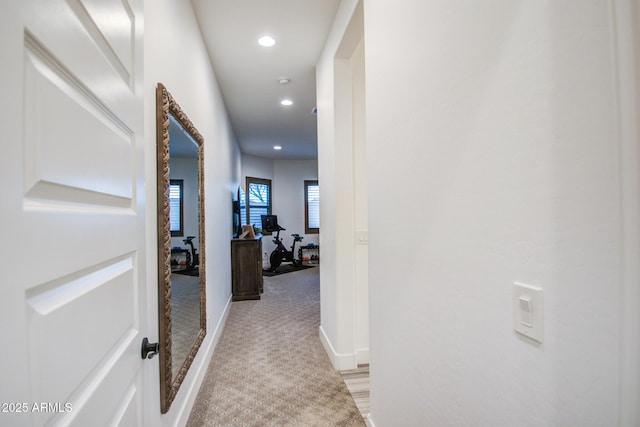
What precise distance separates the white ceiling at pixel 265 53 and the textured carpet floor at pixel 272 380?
2.87m

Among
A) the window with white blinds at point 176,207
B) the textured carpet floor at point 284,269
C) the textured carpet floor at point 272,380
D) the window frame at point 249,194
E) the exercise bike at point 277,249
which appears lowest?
the textured carpet floor at point 272,380

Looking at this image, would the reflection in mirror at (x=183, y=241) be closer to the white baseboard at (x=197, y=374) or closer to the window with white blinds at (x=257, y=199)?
the white baseboard at (x=197, y=374)

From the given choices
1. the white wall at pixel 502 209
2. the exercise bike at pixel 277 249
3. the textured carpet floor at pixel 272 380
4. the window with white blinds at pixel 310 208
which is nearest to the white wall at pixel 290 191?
the window with white blinds at pixel 310 208

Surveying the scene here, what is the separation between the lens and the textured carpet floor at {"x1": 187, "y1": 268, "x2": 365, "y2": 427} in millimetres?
2021

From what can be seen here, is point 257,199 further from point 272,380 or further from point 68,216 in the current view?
point 68,216

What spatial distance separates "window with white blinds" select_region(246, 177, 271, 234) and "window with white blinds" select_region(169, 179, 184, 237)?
19.2 feet

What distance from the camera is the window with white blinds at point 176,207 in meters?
1.71

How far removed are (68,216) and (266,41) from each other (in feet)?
9.00

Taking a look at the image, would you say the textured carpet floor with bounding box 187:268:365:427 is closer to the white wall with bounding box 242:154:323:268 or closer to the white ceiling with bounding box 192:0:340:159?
the white ceiling with bounding box 192:0:340:159

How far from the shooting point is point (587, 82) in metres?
0.57

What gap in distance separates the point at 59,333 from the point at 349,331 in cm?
240

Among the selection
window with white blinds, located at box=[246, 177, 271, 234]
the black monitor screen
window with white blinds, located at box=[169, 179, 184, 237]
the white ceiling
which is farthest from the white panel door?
window with white blinds, located at box=[246, 177, 271, 234]

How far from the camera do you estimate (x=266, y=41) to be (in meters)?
2.82

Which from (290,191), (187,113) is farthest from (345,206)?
(290,191)
